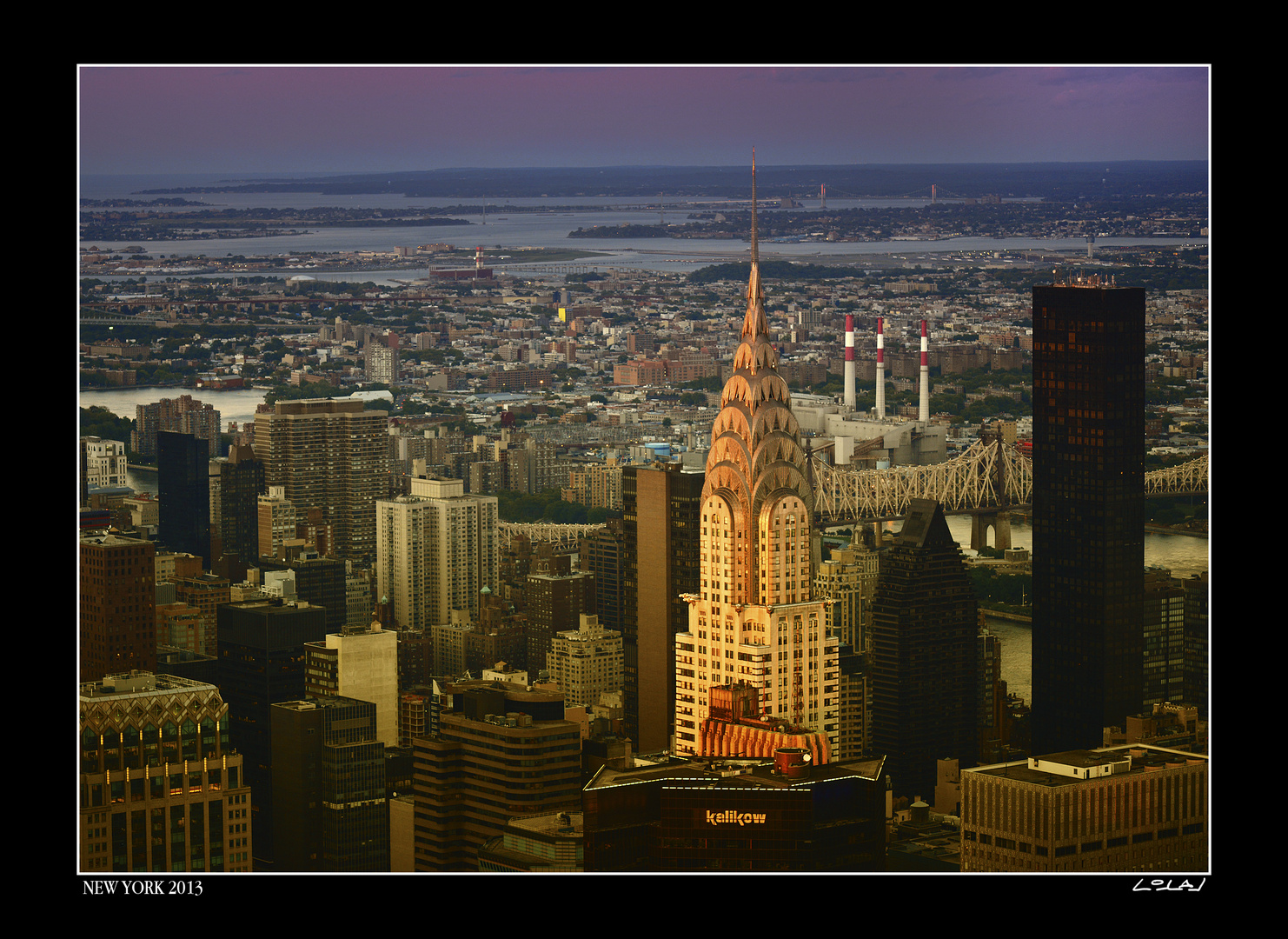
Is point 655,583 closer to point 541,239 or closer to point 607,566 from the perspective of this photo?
point 607,566

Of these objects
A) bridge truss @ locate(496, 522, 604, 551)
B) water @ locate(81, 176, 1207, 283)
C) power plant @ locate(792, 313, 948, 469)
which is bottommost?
bridge truss @ locate(496, 522, 604, 551)

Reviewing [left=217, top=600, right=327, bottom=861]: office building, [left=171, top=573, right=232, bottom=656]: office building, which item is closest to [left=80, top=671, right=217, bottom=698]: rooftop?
[left=217, top=600, right=327, bottom=861]: office building

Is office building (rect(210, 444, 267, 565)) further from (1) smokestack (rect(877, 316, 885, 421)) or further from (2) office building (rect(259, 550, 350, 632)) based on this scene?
(1) smokestack (rect(877, 316, 885, 421))

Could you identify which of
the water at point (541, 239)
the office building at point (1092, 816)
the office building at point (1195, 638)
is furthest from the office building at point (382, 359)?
the office building at point (1092, 816)

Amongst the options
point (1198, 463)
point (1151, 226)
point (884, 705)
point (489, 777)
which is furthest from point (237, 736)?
point (1151, 226)

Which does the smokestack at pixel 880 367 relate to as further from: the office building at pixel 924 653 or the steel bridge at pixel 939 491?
the office building at pixel 924 653

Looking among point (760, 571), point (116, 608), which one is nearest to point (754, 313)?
point (760, 571)
